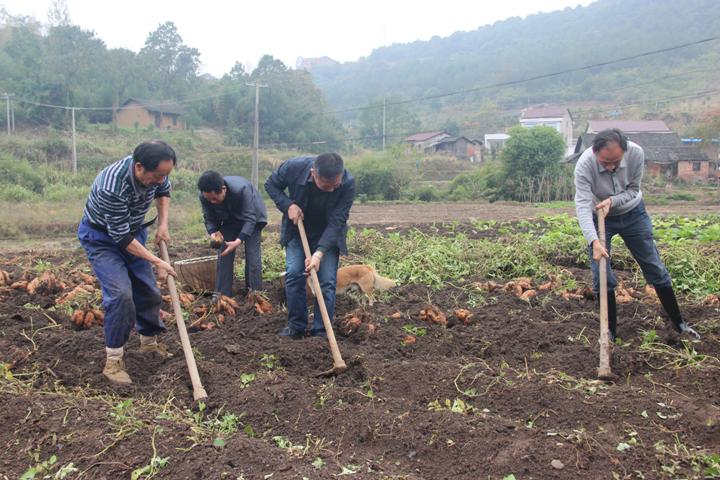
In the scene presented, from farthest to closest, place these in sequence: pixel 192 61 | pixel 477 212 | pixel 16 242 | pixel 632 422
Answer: pixel 192 61, pixel 477 212, pixel 16 242, pixel 632 422

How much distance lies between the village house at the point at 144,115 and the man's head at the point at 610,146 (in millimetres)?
45402

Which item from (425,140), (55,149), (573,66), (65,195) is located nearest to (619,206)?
(65,195)

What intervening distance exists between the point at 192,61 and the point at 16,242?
5355 centimetres

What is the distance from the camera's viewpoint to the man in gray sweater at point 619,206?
14.6ft

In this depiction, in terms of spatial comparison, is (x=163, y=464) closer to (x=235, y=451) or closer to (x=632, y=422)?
(x=235, y=451)

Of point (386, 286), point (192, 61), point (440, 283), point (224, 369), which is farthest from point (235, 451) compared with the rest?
point (192, 61)

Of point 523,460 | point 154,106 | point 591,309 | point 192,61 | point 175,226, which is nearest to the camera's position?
point 523,460

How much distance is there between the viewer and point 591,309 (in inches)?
216

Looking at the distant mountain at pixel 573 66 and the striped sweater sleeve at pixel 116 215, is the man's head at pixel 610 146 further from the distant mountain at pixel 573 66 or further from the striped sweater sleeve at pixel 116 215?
the distant mountain at pixel 573 66

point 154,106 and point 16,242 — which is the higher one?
point 154,106

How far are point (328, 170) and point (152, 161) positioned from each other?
1232 mm

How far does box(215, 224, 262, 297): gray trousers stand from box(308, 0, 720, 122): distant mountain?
249 ft

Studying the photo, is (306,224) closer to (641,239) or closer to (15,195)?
(641,239)

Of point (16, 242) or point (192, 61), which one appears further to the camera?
point (192, 61)
